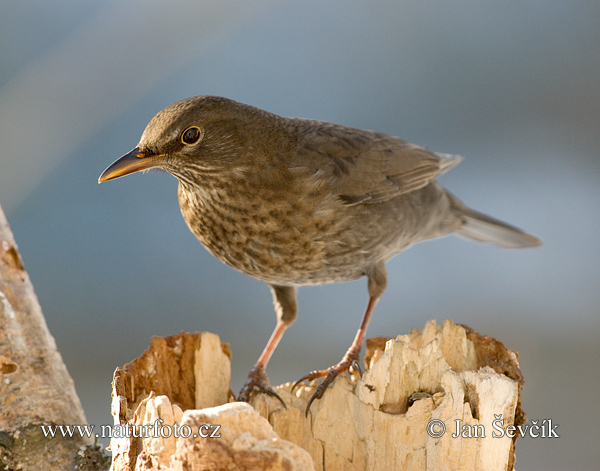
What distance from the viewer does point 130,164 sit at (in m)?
3.49

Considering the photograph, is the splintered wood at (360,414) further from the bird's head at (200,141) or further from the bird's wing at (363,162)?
the bird's wing at (363,162)

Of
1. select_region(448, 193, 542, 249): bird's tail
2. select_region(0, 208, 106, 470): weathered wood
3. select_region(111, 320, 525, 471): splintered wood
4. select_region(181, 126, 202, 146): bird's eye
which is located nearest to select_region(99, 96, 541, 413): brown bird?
select_region(181, 126, 202, 146): bird's eye

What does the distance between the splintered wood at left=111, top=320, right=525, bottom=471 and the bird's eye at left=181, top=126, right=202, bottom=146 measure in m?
1.05

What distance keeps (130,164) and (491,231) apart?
3.38 metres

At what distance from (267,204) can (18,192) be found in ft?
13.4

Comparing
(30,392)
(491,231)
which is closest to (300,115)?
(491,231)

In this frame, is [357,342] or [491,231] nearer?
[357,342]

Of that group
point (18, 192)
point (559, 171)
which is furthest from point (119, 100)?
point (559, 171)

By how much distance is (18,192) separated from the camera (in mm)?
6875

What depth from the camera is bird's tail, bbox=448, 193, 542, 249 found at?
220 inches

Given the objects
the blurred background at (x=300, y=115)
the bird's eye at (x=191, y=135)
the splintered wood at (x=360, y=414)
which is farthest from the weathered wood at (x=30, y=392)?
the blurred background at (x=300, y=115)

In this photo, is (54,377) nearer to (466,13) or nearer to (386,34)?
(386,34)

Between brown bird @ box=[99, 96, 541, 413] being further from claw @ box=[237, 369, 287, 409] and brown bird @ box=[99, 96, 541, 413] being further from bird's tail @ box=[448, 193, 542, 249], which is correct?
bird's tail @ box=[448, 193, 542, 249]

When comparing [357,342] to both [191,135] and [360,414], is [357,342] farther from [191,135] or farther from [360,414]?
[191,135]
